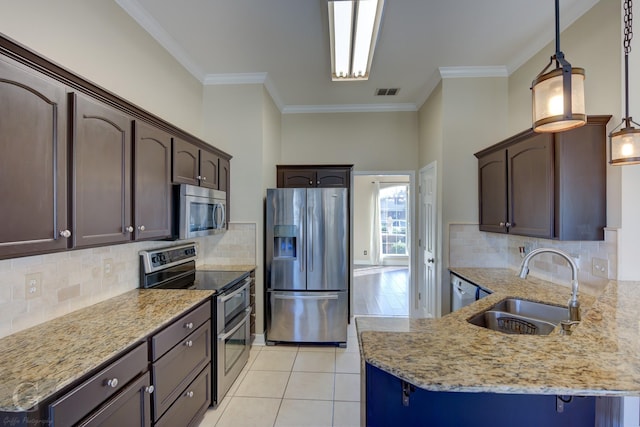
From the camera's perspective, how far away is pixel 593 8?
2.12 metres

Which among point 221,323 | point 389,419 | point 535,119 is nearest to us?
point 389,419

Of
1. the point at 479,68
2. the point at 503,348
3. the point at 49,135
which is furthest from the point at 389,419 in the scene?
the point at 479,68

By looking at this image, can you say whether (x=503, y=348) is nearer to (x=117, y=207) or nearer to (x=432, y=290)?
(x=117, y=207)

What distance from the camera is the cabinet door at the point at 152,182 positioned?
185 cm

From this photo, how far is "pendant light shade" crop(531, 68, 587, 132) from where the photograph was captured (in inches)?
46.1

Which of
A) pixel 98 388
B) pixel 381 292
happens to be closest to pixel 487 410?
pixel 98 388

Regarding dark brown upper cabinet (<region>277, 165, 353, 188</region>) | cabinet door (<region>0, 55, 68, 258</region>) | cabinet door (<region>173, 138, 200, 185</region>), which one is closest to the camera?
cabinet door (<region>0, 55, 68, 258</region>)

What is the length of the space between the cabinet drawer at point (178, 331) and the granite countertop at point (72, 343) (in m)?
0.06

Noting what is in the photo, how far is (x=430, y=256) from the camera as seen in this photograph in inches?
141

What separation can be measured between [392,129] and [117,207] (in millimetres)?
3471

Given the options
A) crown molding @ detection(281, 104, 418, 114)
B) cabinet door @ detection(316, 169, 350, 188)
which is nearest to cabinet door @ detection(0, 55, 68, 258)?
cabinet door @ detection(316, 169, 350, 188)

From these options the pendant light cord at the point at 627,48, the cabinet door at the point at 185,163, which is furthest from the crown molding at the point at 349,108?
the pendant light cord at the point at 627,48

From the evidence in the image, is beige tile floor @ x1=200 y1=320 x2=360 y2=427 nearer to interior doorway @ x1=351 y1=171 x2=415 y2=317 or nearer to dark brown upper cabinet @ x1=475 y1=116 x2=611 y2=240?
dark brown upper cabinet @ x1=475 y1=116 x2=611 y2=240

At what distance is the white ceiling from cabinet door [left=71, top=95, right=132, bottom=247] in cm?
117
